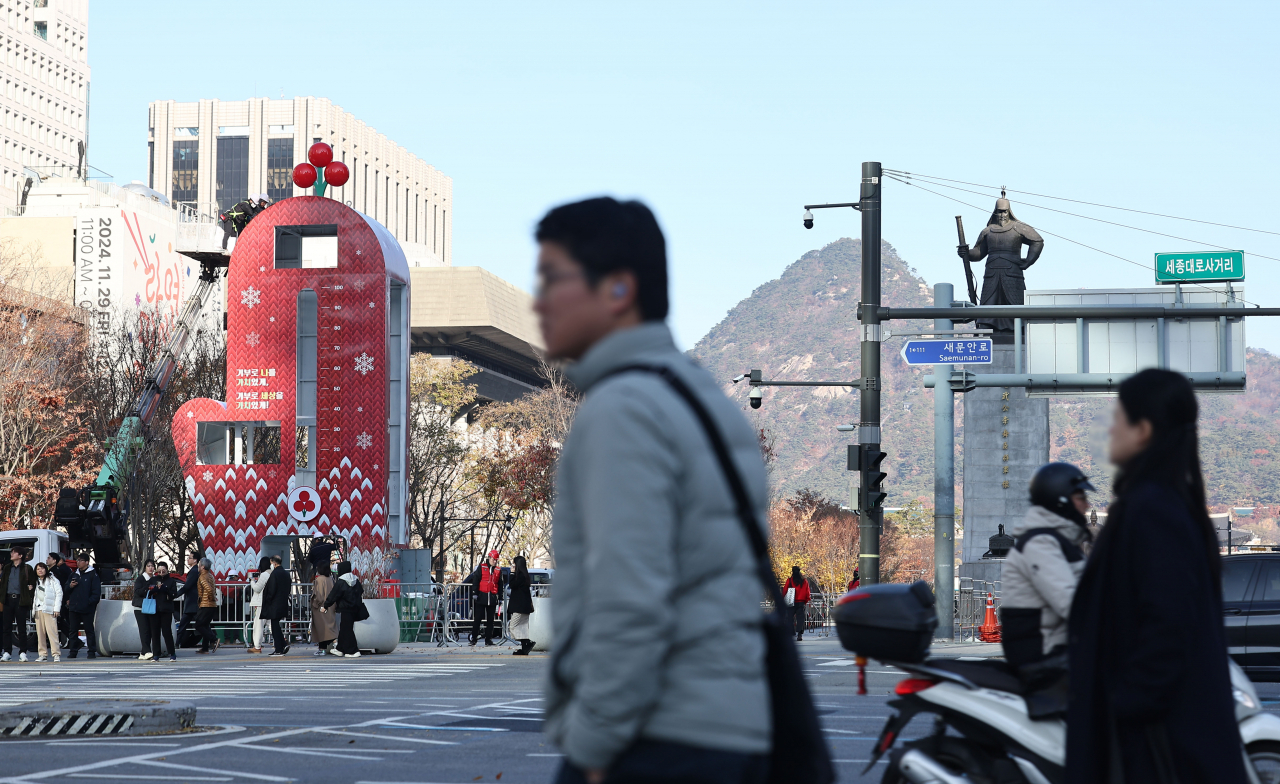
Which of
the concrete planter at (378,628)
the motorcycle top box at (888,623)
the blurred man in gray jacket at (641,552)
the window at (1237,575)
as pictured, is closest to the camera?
the blurred man in gray jacket at (641,552)

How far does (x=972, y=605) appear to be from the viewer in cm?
3353

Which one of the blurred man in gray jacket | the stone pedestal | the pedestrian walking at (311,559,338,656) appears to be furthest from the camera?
the stone pedestal

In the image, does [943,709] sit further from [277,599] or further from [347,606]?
[277,599]

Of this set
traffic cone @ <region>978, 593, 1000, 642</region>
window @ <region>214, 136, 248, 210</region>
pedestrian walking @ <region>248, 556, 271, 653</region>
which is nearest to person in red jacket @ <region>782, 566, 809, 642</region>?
traffic cone @ <region>978, 593, 1000, 642</region>

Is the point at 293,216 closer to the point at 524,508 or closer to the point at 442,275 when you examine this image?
the point at 524,508

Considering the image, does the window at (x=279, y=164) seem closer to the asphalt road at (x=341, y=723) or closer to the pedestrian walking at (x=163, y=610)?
the pedestrian walking at (x=163, y=610)

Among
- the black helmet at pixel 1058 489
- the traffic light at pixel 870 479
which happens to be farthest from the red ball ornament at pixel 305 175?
the black helmet at pixel 1058 489

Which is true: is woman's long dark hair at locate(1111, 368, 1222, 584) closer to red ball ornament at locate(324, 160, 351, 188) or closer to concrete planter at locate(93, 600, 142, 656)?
concrete planter at locate(93, 600, 142, 656)

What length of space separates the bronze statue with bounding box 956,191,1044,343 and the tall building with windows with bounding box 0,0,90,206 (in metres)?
90.0

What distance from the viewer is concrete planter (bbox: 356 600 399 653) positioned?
25.7m

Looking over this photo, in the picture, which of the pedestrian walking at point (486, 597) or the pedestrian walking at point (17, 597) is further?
the pedestrian walking at point (486, 597)

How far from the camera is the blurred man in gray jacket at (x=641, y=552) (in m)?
2.83

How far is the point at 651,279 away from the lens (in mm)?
3125

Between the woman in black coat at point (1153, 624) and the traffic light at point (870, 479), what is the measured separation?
16.5 m
